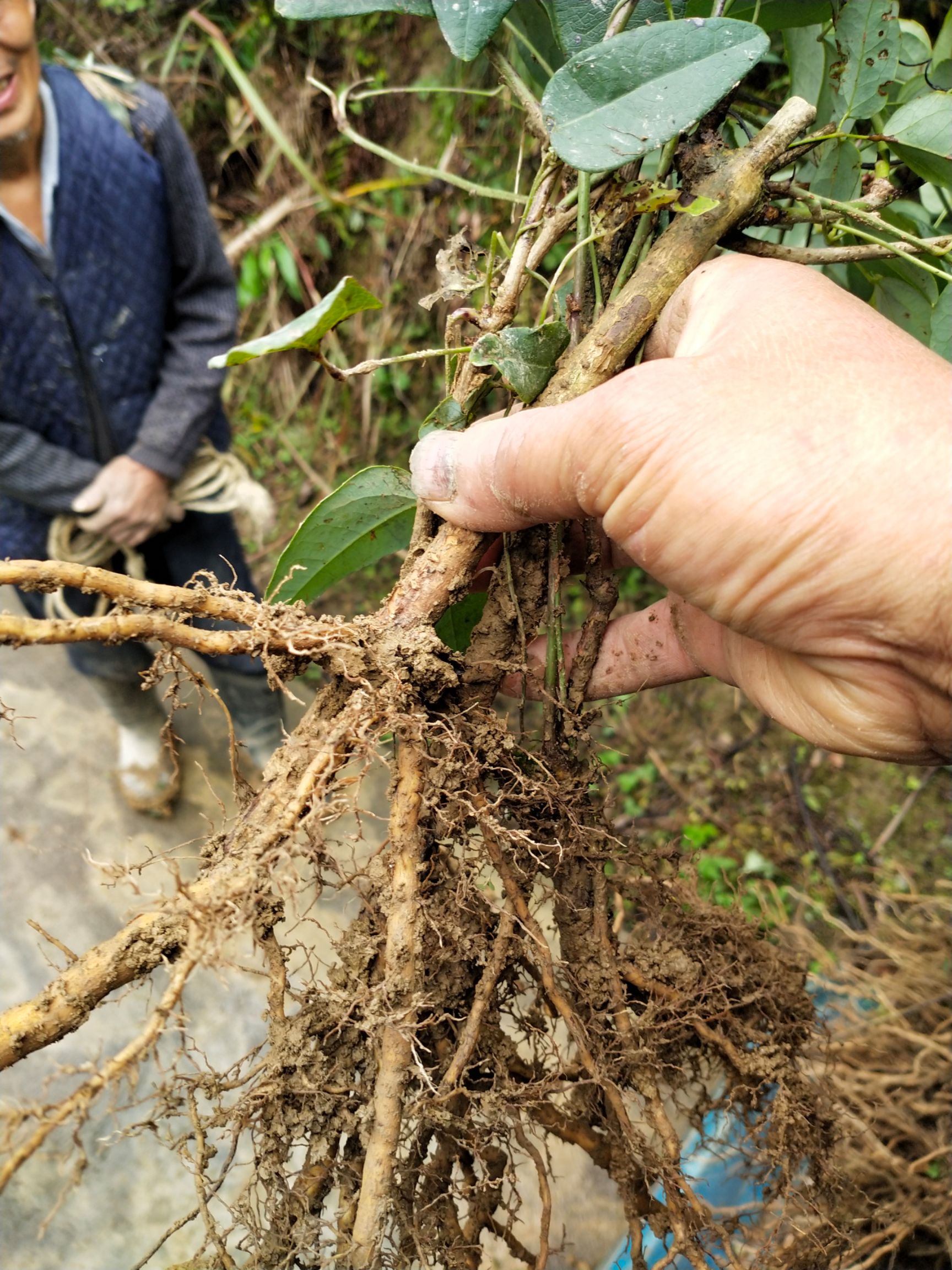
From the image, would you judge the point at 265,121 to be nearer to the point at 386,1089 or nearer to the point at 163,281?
the point at 163,281

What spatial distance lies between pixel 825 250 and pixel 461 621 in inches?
19.5

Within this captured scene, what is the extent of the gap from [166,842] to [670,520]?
176cm

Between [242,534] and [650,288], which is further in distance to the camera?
[242,534]

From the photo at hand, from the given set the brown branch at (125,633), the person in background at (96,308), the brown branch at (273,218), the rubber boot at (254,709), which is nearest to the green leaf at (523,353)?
the brown branch at (125,633)

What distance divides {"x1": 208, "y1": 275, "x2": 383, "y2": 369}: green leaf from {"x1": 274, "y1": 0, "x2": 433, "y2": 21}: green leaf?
0.30m

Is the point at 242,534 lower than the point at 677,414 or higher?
lower

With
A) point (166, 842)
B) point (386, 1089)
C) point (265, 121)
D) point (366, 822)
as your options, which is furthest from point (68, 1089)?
point (265, 121)

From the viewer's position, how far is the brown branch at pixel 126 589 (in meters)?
0.71

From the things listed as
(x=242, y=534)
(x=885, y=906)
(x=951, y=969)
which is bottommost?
(x=885, y=906)

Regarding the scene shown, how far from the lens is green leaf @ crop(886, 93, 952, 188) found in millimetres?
693

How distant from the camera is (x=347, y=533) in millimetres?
833

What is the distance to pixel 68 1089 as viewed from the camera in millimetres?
1714

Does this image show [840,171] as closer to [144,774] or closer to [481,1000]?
[481,1000]

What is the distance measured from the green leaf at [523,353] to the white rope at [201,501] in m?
1.04
